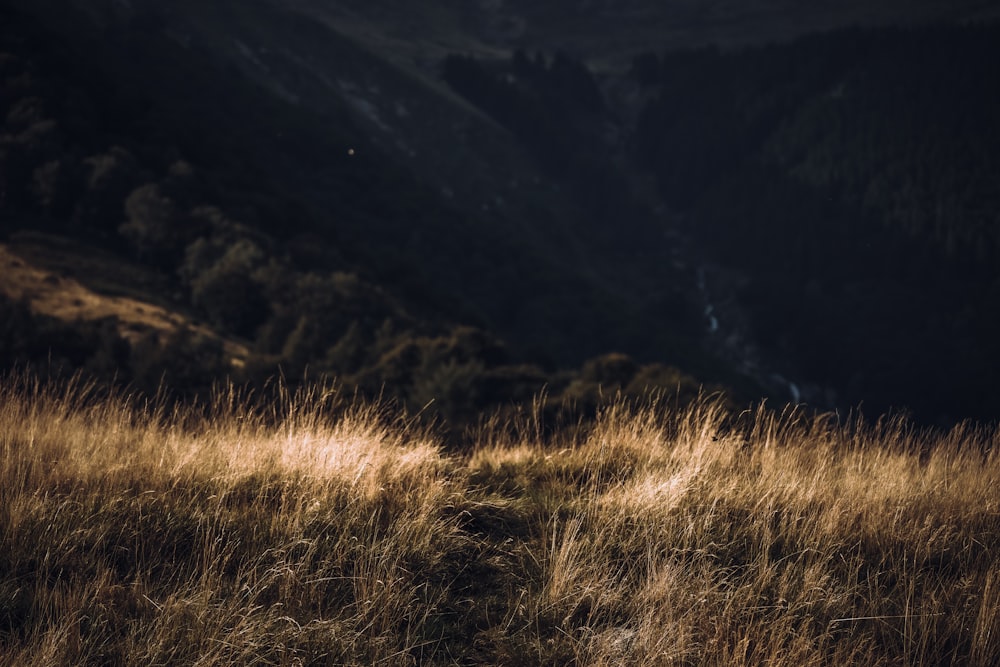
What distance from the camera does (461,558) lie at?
3.92m

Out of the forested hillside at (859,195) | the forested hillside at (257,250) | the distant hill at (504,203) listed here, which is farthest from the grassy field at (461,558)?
the forested hillside at (859,195)

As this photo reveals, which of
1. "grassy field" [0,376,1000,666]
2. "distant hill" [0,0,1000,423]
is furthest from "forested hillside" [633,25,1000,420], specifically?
"grassy field" [0,376,1000,666]

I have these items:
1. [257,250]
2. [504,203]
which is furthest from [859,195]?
[257,250]

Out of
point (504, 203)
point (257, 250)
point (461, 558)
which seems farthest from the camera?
point (504, 203)

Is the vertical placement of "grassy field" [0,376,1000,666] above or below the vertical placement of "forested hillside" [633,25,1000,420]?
below

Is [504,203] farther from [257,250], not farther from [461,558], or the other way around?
[461,558]

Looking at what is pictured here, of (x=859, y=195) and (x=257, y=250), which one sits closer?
(x=257, y=250)

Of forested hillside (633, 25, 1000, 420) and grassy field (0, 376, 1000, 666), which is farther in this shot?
forested hillside (633, 25, 1000, 420)

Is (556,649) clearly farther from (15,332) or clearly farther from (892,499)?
(15,332)

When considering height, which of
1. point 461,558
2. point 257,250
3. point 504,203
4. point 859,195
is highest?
point 859,195

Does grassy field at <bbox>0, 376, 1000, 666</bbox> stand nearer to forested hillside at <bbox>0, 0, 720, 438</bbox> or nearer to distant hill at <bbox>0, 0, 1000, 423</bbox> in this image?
distant hill at <bbox>0, 0, 1000, 423</bbox>

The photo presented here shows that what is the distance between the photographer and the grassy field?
10.0 feet

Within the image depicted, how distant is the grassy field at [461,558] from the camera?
305 cm

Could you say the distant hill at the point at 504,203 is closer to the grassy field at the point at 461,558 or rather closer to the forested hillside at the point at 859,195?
the forested hillside at the point at 859,195
